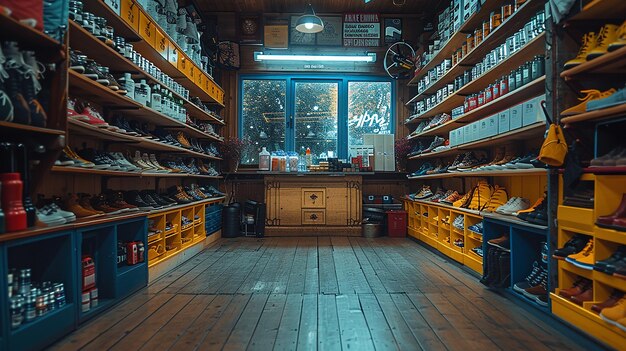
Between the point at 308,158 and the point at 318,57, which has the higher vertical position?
the point at 318,57

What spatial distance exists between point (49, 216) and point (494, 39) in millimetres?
4414

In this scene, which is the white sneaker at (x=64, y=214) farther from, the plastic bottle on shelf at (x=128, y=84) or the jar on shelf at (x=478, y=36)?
the jar on shelf at (x=478, y=36)

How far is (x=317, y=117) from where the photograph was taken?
347 inches

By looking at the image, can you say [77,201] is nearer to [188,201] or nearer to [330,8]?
[188,201]

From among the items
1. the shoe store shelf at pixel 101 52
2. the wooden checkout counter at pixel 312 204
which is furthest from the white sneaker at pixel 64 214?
the wooden checkout counter at pixel 312 204

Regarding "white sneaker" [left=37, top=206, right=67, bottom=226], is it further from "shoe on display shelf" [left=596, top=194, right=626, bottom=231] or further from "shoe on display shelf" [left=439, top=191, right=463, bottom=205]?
"shoe on display shelf" [left=439, top=191, right=463, bottom=205]

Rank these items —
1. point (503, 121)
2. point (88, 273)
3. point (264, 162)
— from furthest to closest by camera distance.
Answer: point (264, 162) < point (503, 121) < point (88, 273)

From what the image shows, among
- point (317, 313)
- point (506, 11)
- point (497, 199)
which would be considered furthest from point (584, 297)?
point (506, 11)

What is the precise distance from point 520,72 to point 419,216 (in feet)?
12.5

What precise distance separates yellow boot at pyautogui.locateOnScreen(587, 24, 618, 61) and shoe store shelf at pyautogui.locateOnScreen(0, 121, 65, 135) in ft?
11.1

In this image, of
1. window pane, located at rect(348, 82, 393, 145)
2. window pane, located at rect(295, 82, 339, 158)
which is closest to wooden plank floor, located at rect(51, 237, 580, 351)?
window pane, located at rect(295, 82, 339, 158)

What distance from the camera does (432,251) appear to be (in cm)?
605

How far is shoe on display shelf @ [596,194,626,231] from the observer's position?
2.40m

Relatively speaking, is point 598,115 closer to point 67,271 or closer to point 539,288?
point 539,288
